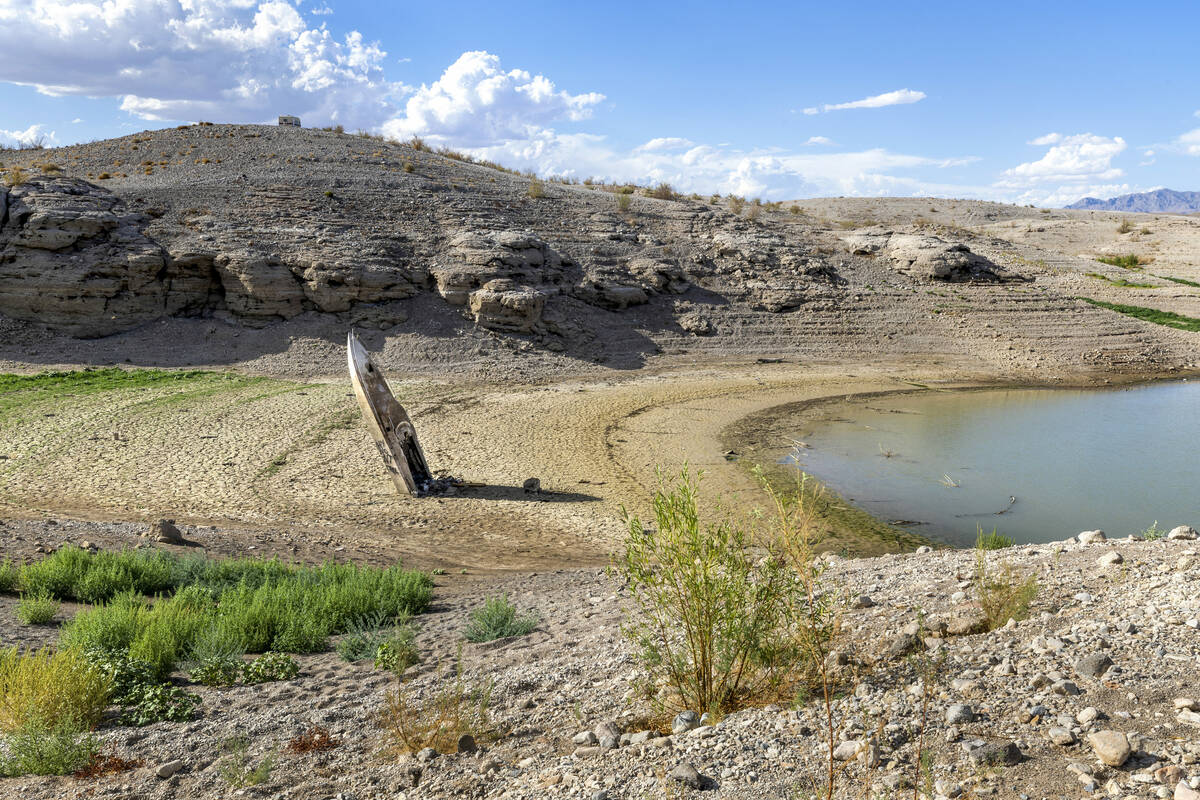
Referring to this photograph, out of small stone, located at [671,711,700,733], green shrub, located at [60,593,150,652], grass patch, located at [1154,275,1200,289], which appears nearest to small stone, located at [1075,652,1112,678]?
small stone, located at [671,711,700,733]

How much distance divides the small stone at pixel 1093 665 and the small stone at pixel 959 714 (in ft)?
2.26

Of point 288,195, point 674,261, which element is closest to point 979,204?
point 674,261

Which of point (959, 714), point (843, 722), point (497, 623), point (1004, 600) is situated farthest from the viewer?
point (497, 623)

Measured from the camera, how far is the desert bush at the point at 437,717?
13.5 ft

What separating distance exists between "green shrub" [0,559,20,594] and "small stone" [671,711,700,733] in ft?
20.9

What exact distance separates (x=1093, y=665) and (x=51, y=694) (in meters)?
5.66

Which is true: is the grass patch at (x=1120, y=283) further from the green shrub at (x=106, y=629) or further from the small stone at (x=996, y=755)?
the green shrub at (x=106, y=629)

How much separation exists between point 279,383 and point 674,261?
47.5ft

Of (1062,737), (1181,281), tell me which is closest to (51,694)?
(1062,737)

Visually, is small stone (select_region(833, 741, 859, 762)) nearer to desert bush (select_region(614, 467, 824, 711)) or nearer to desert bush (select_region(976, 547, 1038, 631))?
desert bush (select_region(614, 467, 824, 711))

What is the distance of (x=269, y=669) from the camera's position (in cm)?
522

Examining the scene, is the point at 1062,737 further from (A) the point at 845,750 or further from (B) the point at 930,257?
(B) the point at 930,257

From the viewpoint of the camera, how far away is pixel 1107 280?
30.2 m

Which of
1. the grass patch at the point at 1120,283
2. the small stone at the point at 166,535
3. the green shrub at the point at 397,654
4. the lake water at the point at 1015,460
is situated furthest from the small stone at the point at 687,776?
the grass patch at the point at 1120,283
